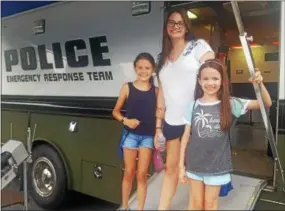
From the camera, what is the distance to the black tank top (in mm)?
2139

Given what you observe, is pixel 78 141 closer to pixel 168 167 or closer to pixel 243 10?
pixel 168 167

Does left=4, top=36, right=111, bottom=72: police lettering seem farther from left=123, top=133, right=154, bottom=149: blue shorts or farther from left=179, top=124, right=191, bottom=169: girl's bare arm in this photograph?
left=179, top=124, right=191, bottom=169: girl's bare arm

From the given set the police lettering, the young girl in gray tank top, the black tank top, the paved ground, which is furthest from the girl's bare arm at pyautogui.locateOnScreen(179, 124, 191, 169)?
the paved ground

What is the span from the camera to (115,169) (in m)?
2.48

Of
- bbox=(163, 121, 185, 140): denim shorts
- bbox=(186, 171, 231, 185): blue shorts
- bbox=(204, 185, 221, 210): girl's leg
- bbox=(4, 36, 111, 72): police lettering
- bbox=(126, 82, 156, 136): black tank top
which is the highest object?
bbox=(4, 36, 111, 72): police lettering

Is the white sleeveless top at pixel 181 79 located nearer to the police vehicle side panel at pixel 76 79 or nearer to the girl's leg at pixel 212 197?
the police vehicle side panel at pixel 76 79

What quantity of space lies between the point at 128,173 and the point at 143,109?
45 centimetres

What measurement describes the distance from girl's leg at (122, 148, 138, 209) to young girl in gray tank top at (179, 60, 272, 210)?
1.45 feet

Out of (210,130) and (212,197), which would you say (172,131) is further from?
(212,197)

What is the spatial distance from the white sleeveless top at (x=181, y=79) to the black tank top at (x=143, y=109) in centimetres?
9

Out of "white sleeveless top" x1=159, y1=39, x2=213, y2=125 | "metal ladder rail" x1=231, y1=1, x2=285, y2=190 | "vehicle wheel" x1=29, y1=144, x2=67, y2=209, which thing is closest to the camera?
"metal ladder rail" x1=231, y1=1, x2=285, y2=190

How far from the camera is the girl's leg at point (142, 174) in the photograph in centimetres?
219

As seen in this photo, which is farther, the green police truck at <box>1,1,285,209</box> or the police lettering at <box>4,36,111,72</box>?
the police lettering at <box>4,36,111,72</box>

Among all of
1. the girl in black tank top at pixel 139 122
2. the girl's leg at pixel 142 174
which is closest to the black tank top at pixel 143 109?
the girl in black tank top at pixel 139 122
